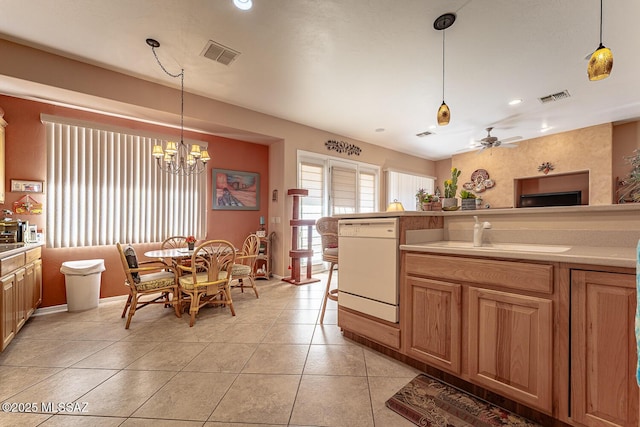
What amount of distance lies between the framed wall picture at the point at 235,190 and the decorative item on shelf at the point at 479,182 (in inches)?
219

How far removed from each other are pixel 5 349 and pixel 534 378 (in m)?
3.98

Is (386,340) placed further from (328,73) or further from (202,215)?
(202,215)

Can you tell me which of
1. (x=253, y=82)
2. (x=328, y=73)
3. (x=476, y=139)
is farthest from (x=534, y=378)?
(x=476, y=139)

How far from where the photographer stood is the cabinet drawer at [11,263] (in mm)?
2078

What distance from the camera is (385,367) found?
1977mm

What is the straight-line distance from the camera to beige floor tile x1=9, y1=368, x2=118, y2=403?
5.35ft

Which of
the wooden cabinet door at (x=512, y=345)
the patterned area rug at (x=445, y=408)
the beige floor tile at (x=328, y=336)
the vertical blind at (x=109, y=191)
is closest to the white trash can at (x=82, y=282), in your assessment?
the vertical blind at (x=109, y=191)

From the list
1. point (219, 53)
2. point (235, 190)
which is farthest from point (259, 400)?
point (235, 190)

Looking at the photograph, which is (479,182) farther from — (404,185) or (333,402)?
(333,402)

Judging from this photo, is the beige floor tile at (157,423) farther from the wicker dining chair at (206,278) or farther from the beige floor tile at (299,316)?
the beige floor tile at (299,316)

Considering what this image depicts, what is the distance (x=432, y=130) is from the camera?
17.8 ft

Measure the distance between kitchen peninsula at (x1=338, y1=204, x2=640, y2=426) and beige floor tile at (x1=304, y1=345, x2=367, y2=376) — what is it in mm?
266

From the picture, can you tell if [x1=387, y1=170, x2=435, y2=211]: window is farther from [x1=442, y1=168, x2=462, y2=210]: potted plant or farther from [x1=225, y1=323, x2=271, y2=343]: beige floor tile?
[x1=225, y1=323, x2=271, y2=343]: beige floor tile

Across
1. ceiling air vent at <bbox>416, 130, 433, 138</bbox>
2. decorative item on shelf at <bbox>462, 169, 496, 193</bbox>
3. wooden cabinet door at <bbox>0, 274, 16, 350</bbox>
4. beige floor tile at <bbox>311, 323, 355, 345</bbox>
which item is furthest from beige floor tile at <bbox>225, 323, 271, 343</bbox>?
decorative item on shelf at <bbox>462, 169, 496, 193</bbox>
